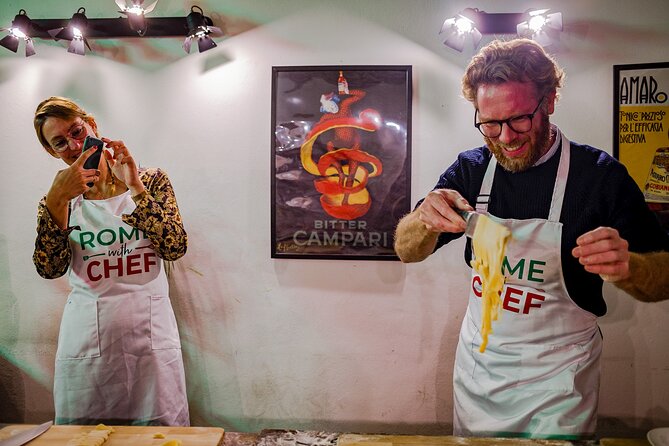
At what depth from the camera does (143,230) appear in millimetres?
2088

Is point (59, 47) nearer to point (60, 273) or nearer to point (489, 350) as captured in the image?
point (60, 273)

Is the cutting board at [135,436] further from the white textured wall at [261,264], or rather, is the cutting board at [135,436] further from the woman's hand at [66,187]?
the white textured wall at [261,264]

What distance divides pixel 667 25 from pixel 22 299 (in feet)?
13.8

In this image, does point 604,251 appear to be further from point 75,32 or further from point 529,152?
point 75,32

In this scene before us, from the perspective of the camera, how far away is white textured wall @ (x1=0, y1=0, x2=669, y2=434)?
263 cm

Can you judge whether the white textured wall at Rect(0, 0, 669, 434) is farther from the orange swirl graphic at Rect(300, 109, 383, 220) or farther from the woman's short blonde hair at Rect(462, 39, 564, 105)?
the woman's short blonde hair at Rect(462, 39, 564, 105)

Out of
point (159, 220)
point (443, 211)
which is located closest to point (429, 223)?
point (443, 211)

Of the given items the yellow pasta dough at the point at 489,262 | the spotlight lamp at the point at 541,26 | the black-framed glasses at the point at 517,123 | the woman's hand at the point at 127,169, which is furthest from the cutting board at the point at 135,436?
the spotlight lamp at the point at 541,26

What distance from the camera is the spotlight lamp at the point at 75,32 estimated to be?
8.33 feet

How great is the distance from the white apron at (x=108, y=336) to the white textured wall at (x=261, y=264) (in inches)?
24.9

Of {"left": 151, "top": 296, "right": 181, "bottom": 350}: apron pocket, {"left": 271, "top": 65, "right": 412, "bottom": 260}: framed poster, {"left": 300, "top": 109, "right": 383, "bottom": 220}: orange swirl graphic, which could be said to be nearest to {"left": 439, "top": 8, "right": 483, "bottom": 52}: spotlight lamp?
{"left": 271, "top": 65, "right": 412, "bottom": 260}: framed poster

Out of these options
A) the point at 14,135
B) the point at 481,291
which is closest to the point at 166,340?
the point at 481,291

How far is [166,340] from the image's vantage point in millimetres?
2250

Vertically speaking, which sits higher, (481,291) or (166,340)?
(481,291)
